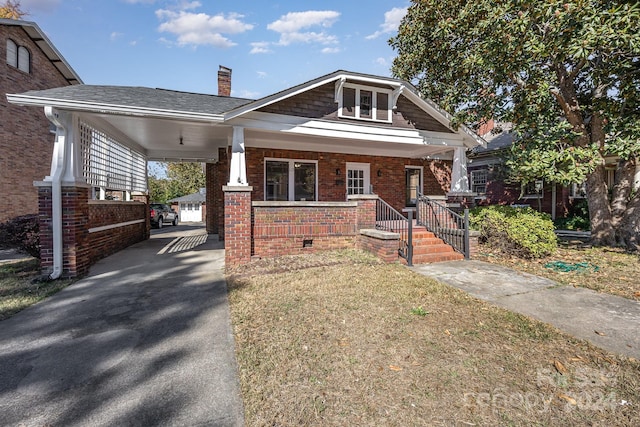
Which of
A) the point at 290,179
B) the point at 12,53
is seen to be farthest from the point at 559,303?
the point at 12,53

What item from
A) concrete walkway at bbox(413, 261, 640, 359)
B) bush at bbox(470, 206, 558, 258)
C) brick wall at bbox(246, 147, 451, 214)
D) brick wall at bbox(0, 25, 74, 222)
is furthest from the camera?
brick wall at bbox(0, 25, 74, 222)

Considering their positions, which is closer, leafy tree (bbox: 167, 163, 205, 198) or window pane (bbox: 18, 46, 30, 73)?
window pane (bbox: 18, 46, 30, 73)

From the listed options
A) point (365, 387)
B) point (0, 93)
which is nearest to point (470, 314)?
point (365, 387)

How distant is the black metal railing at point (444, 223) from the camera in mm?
7329

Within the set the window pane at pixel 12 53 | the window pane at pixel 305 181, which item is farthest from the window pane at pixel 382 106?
the window pane at pixel 12 53

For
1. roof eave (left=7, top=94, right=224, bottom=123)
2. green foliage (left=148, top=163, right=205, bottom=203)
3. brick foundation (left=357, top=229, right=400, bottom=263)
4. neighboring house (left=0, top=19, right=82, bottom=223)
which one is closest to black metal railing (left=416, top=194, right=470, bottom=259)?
brick foundation (left=357, top=229, right=400, bottom=263)

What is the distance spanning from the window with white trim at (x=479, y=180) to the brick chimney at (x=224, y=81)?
14660 mm

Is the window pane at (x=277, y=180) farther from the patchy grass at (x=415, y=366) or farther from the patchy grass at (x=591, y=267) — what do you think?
the patchy grass at (x=591, y=267)

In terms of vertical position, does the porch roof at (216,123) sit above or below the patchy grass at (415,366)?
above

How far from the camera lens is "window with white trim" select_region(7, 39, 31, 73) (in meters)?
11.8

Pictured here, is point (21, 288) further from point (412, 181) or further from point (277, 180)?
point (412, 181)

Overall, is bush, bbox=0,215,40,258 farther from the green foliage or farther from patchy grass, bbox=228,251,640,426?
the green foliage

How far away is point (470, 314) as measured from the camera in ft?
12.6

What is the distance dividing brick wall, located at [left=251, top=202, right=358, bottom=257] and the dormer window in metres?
2.74
